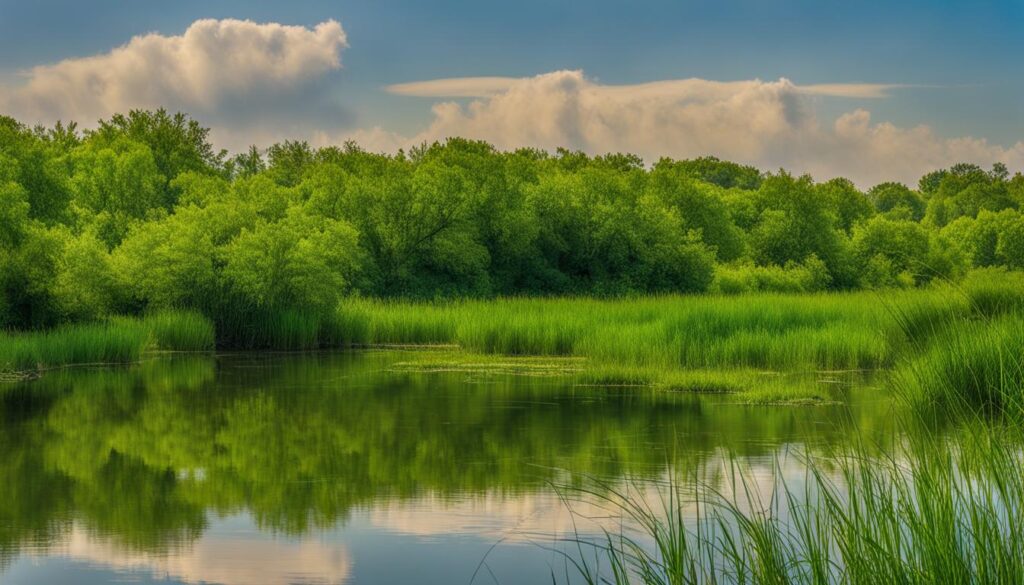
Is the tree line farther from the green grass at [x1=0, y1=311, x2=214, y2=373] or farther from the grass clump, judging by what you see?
the grass clump

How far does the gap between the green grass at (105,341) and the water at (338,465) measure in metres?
1.66

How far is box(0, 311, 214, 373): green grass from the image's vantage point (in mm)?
23125

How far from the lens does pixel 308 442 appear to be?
593 inches

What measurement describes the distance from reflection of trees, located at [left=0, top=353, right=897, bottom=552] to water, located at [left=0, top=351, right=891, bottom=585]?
0.04 meters

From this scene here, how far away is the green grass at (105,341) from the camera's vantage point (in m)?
23.1

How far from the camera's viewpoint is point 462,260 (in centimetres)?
4859

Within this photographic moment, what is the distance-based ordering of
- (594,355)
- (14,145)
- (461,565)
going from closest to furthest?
(461,565) < (594,355) < (14,145)

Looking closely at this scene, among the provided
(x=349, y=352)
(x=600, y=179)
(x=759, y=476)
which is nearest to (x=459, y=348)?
(x=349, y=352)

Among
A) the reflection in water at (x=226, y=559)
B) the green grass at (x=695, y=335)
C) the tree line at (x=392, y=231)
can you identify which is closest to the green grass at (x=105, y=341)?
the tree line at (x=392, y=231)

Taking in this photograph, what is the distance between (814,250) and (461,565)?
5662 centimetres

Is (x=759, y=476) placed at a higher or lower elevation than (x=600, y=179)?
lower

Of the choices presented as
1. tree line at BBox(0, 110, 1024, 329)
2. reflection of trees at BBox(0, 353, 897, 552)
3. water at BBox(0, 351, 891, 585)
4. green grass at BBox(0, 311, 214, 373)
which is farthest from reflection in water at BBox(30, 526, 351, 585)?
tree line at BBox(0, 110, 1024, 329)

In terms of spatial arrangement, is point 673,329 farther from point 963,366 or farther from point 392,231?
point 392,231

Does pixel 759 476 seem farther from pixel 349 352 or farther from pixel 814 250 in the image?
pixel 814 250
